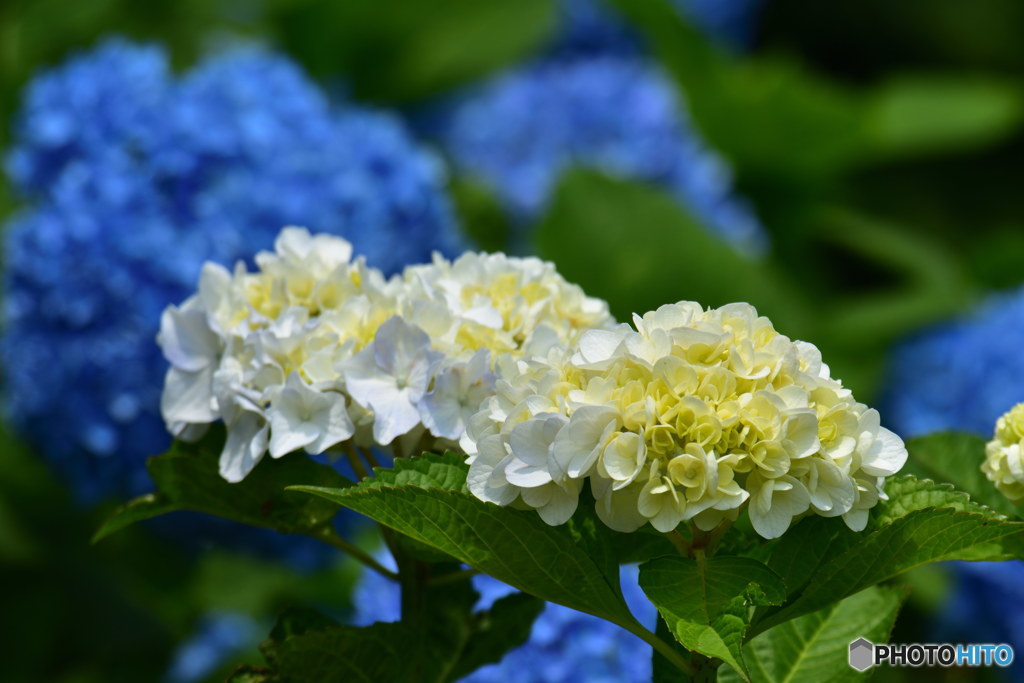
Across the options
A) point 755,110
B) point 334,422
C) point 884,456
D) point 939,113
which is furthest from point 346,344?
point 939,113

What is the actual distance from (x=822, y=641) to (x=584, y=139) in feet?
4.32

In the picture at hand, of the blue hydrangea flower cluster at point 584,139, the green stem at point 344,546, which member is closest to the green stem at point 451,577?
the green stem at point 344,546

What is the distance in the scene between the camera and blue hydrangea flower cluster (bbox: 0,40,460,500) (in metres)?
1.17

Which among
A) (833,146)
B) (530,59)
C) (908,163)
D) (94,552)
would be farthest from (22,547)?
(908,163)

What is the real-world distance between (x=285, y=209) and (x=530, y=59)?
3.18 feet

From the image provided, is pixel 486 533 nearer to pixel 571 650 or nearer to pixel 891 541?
pixel 891 541

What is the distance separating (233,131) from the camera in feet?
4.04

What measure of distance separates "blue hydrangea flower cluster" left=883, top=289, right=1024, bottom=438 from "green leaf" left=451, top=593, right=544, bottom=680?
79cm

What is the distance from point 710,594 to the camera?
495 millimetres

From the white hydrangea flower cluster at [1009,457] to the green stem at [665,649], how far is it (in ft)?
0.57

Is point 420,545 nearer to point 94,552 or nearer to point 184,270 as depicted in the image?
point 184,270

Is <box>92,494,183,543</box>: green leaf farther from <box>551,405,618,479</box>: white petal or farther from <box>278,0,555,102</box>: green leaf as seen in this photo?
<box>278,0,555,102</box>: green leaf

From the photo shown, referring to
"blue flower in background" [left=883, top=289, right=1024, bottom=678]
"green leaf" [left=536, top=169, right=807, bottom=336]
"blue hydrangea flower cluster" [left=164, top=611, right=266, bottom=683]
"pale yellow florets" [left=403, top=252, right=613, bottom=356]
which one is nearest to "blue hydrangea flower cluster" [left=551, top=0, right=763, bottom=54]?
"green leaf" [left=536, top=169, right=807, bottom=336]

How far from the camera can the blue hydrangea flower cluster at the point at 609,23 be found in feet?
7.28
